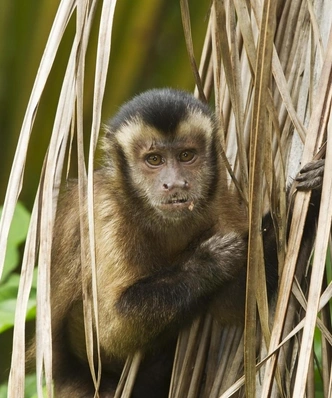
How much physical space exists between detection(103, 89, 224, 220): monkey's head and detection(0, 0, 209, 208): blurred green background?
3.89 ft

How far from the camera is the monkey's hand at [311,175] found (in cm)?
253

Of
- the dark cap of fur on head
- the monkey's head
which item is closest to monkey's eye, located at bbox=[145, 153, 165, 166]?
the monkey's head

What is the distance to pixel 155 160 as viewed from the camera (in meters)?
3.76

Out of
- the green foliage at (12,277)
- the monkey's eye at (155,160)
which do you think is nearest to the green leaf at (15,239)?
the green foliage at (12,277)

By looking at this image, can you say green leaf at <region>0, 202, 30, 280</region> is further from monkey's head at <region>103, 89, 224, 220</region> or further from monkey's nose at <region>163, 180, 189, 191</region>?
monkey's nose at <region>163, 180, 189, 191</region>

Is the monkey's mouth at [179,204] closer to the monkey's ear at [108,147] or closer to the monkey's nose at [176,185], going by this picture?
the monkey's nose at [176,185]

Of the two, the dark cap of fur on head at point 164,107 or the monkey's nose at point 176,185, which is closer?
the monkey's nose at point 176,185

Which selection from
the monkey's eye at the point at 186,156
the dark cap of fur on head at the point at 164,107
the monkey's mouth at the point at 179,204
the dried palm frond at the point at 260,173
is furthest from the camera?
the monkey's eye at the point at 186,156

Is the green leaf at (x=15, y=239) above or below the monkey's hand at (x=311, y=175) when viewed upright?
below

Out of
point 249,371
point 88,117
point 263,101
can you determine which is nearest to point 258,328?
point 249,371

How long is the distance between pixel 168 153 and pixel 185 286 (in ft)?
2.23

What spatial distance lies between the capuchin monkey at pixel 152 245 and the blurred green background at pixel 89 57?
109 cm

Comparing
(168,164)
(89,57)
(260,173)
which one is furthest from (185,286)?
(89,57)

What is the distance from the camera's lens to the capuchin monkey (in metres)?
3.41
